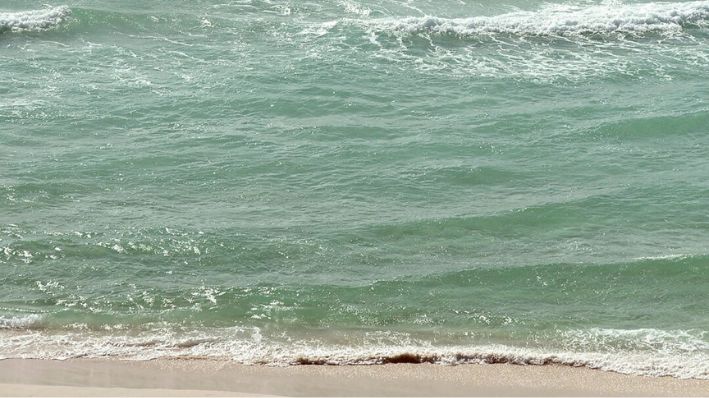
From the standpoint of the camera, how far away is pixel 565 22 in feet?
78.0

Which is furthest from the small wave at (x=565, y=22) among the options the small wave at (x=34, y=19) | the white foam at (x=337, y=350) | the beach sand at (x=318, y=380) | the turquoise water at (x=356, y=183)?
the beach sand at (x=318, y=380)

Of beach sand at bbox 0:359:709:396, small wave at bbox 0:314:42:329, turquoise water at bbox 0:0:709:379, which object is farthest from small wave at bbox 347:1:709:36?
beach sand at bbox 0:359:709:396

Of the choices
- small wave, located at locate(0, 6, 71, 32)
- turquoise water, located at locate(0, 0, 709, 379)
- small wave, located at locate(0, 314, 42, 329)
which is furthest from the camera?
small wave, located at locate(0, 6, 71, 32)

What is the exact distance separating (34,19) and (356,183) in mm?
10790

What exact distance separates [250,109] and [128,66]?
11.4 feet

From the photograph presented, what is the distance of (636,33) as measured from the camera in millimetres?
23453

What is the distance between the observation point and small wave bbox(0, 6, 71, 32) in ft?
76.6

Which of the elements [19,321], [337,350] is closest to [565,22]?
[337,350]

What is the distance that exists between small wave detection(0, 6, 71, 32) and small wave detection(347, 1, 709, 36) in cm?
666

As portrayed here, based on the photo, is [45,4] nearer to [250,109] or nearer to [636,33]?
[250,109]

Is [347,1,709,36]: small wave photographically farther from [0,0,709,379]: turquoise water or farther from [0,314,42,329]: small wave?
[0,314,42,329]: small wave

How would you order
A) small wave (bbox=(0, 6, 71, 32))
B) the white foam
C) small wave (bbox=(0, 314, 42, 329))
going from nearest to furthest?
the white foam → small wave (bbox=(0, 314, 42, 329)) → small wave (bbox=(0, 6, 71, 32))

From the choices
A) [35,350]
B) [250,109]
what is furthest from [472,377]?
[250,109]

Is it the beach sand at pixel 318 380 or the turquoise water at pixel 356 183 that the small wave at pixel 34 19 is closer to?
the turquoise water at pixel 356 183
